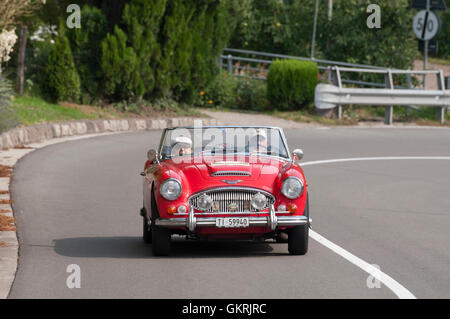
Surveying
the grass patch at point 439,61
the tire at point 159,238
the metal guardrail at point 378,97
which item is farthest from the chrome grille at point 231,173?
the grass patch at point 439,61

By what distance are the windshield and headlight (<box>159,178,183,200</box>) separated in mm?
992

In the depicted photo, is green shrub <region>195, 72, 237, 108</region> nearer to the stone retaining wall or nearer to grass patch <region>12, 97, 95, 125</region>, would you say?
the stone retaining wall

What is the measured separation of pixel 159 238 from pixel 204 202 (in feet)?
1.87

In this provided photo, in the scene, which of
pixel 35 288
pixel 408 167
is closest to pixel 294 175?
pixel 35 288

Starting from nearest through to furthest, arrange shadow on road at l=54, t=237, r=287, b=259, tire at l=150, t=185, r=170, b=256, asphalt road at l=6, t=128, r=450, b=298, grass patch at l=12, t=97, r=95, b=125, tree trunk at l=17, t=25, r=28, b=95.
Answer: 1. asphalt road at l=6, t=128, r=450, b=298
2. tire at l=150, t=185, r=170, b=256
3. shadow on road at l=54, t=237, r=287, b=259
4. grass patch at l=12, t=97, r=95, b=125
5. tree trunk at l=17, t=25, r=28, b=95

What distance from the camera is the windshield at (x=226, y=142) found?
34.6 feet

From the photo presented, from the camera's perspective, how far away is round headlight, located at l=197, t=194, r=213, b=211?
936 cm

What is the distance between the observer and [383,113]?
98.9ft

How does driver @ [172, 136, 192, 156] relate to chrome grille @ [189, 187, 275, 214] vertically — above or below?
above

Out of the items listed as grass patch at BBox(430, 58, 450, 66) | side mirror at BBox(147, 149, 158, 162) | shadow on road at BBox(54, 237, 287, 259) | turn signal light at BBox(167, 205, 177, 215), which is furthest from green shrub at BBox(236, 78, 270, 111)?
grass patch at BBox(430, 58, 450, 66)

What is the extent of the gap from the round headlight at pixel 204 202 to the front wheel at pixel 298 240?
2.78 feet

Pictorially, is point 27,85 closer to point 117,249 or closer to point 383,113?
point 383,113

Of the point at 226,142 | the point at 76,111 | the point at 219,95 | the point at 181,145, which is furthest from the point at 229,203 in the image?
the point at 219,95
